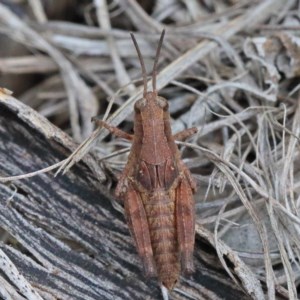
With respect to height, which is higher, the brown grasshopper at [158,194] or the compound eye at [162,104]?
the compound eye at [162,104]

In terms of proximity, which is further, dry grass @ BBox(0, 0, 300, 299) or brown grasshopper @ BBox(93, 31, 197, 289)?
dry grass @ BBox(0, 0, 300, 299)

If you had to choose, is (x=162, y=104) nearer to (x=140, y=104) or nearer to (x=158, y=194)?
(x=140, y=104)

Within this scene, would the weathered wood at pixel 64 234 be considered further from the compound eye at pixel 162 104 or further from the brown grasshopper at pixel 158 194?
the compound eye at pixel 162 104

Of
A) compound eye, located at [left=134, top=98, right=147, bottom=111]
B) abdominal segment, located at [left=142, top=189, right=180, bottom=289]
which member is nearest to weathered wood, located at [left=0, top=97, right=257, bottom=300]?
abdominal segment, located at [left=142, top=189, right=180, bottom=289]

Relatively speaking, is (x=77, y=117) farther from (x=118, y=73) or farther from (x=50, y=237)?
(x=50, y=237)

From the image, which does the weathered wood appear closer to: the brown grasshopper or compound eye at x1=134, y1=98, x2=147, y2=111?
the brown grasshopper

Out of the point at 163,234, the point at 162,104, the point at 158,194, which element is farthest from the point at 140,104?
the point at 163,234

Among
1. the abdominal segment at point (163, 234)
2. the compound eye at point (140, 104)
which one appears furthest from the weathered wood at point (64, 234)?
the compound eye at point (140, 104)
